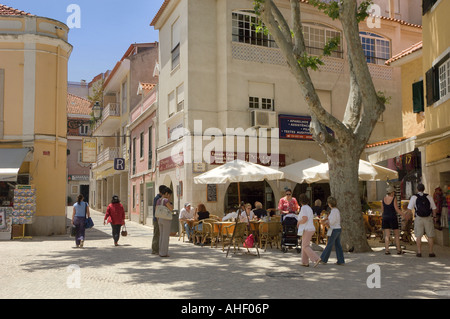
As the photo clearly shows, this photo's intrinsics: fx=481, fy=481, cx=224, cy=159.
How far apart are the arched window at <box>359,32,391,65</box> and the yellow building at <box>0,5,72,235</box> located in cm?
1425

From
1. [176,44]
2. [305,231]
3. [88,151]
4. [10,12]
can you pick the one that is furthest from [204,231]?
[88,151]

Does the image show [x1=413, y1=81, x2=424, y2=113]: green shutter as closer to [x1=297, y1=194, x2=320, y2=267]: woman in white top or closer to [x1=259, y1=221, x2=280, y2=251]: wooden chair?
[x1=259, y1=221, x2=280, y2=251]: wooden chair

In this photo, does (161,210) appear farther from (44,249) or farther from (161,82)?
(161,82)

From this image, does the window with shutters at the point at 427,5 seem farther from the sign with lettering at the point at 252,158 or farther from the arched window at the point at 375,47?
the arched window at the point at 375,47

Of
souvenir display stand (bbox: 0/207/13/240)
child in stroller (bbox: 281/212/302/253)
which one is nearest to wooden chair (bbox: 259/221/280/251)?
child in stroller (bbox: 281/212/302/253)

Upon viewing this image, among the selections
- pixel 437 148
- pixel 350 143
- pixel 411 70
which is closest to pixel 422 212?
pixel 350 143

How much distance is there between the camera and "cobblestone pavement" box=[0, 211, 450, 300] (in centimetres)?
736

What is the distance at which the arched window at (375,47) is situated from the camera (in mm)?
23547

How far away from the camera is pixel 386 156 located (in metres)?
14.8

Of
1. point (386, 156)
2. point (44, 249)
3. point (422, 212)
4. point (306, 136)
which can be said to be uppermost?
point (306, 136)

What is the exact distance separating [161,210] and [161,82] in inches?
498

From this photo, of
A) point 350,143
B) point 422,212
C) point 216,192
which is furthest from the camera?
point 216,192

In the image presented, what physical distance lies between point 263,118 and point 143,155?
9953mm

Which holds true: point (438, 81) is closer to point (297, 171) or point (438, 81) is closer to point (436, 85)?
point (436, 85)
